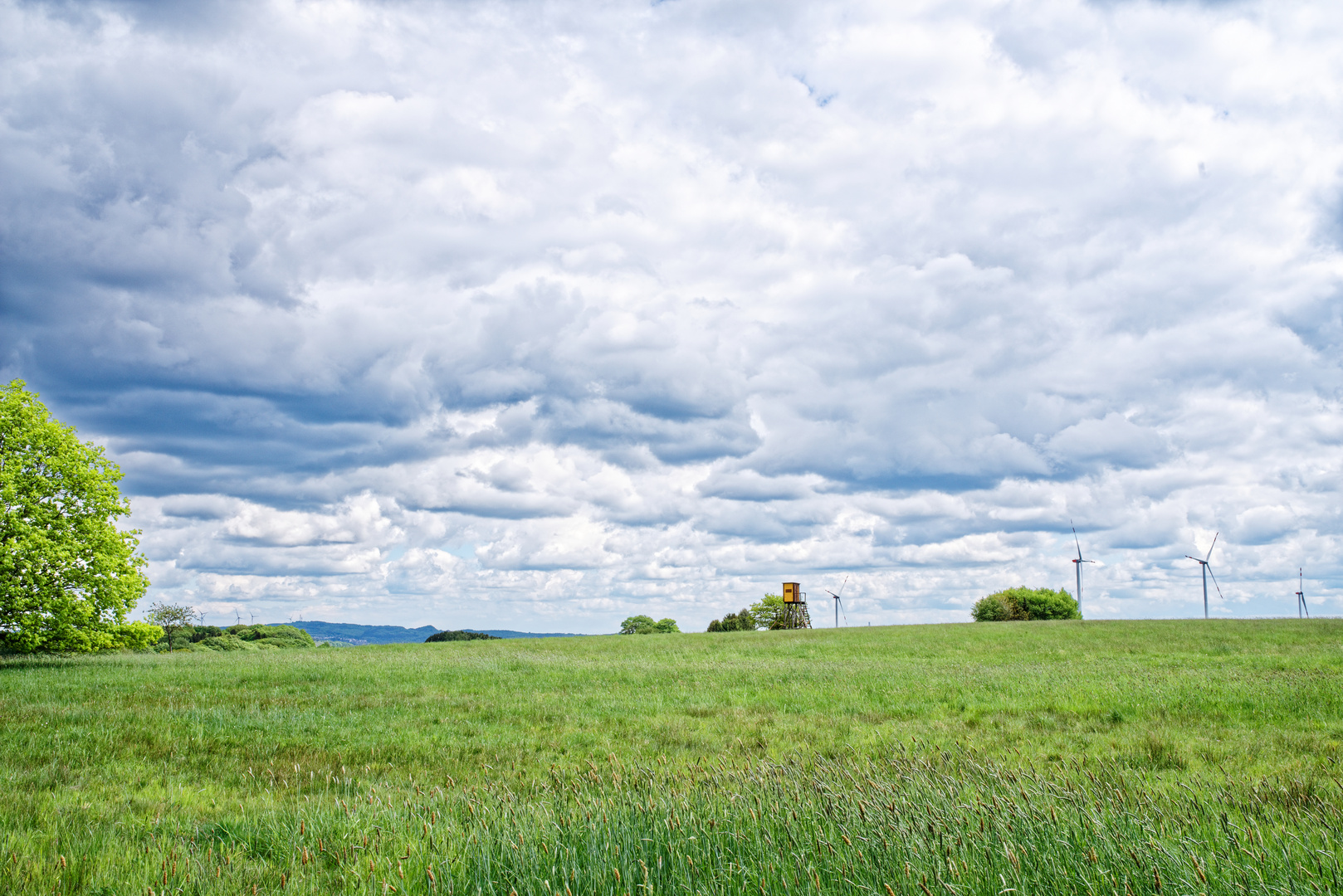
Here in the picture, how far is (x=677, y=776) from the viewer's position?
33.5 feet

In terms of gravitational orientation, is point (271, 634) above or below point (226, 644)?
below

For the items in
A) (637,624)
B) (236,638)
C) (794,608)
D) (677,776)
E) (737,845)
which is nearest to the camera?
(737,845)

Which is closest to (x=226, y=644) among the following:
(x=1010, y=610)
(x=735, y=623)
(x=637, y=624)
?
(x=735, y=623)

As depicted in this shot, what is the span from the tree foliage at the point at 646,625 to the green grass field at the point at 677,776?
326 feet

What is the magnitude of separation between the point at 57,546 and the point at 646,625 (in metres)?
116

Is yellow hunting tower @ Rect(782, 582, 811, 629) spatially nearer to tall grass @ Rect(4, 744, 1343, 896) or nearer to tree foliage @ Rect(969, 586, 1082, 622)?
tree foliage @ Rect(969, 586, 1082, 622)

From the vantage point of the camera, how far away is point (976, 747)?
1517 cm

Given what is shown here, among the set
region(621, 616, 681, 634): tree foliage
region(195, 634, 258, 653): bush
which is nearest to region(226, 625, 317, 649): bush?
region(195, 634, 258, 653): bush

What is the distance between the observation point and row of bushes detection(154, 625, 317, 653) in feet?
242

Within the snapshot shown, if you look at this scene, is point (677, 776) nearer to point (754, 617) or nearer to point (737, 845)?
point (737, 845)

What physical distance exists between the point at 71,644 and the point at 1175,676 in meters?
43.7

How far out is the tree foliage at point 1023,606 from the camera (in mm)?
104938

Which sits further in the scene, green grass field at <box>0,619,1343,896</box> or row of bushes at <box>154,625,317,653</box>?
row of bushes at <box>154,625,317,653</box>

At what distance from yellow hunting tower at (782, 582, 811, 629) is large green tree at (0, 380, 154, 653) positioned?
7368 centimetres
